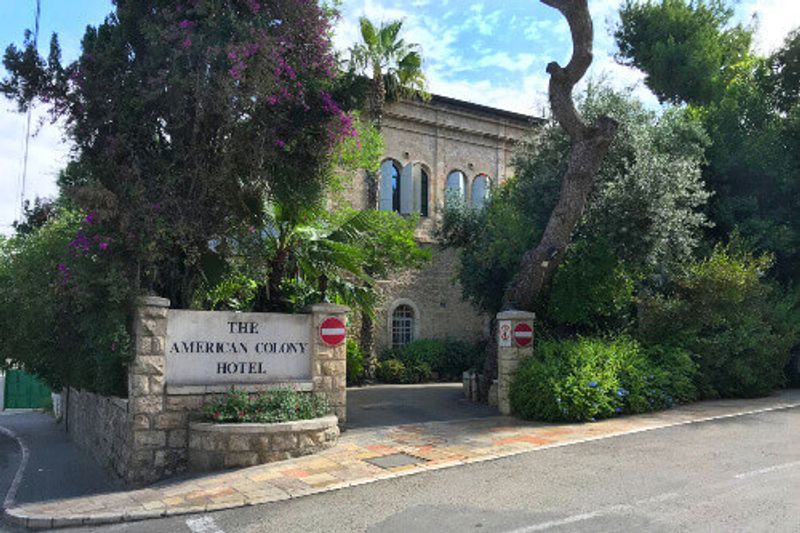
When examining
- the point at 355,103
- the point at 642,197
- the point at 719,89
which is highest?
the point at 719,89

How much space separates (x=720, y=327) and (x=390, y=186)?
11131 mm

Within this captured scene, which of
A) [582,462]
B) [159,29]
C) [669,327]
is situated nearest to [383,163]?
[669,327]

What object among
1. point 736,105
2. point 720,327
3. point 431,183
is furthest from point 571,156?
point 431,183

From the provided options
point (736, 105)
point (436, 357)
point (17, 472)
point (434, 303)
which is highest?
point (736, 105)

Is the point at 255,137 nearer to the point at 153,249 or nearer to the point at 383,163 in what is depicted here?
the point at 153,249

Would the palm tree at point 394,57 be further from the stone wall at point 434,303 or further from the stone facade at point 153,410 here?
the stone facade at point 153,410

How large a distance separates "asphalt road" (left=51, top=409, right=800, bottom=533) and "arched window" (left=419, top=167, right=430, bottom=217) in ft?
46.3

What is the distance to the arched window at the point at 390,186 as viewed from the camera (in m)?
21.0

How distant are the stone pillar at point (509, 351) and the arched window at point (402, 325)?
367 inches

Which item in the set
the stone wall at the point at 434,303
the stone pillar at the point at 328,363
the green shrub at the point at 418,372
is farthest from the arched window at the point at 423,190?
the stone pillar at the point at 328,363

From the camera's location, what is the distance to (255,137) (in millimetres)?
9695

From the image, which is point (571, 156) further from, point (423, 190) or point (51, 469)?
point (51, 469)

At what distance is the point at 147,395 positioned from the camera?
8508mm

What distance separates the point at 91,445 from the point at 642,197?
11243 mm
